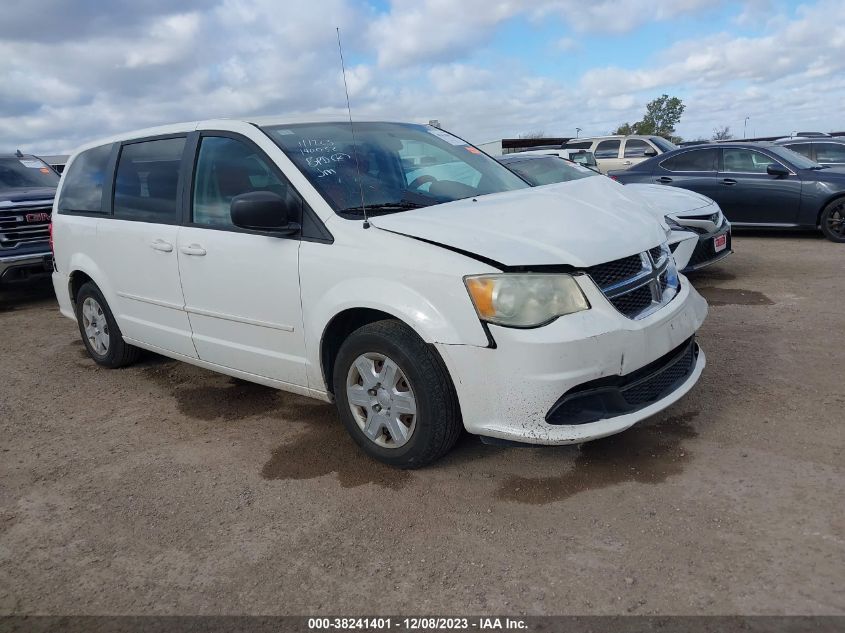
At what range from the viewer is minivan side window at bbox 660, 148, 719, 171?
1055 centimetres

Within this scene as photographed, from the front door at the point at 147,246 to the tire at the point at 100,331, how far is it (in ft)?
0.89

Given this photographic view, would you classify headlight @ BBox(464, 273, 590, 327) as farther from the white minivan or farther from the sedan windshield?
the sedan windshield

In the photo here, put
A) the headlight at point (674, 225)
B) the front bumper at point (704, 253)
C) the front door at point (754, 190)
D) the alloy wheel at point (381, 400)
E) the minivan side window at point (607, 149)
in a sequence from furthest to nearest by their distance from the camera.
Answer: the minivan side window at point (607, 149)
the front door at point (754, 190)
the front bumper at point (704, 253)
the headlight at point (674, 225)
the alloy wheel at point (381, 400)

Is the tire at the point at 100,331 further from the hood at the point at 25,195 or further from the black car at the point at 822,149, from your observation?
the black car at the point at 822,149

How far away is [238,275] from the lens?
3967 millimetres

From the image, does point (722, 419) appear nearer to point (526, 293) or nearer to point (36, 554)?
point (526, 293)

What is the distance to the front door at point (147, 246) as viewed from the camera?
4461 mm

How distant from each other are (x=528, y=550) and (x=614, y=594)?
0.41 metres

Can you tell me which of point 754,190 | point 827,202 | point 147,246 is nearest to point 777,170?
point 754,190

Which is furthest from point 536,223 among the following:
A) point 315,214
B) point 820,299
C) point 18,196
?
point 18,196

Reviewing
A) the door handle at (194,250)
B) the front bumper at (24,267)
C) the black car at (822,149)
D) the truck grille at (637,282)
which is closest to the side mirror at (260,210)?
the door handle at (194,250)

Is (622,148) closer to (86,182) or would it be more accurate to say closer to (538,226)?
(86,182)

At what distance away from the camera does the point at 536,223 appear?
333 centimetres

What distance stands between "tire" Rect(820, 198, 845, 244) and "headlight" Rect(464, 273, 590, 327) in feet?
27.5
